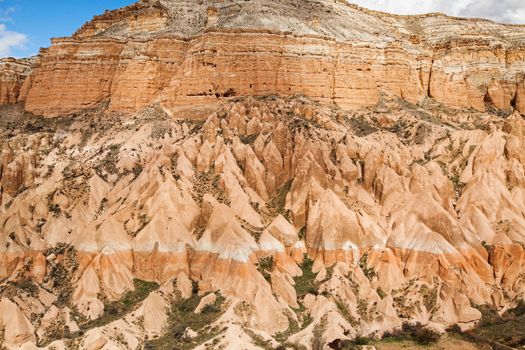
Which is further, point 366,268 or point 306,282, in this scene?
point 366,268

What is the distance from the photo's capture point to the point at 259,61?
209ft

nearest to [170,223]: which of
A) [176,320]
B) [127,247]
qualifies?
[127,247]

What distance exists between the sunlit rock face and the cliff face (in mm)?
216

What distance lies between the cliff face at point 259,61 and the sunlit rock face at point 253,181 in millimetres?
216

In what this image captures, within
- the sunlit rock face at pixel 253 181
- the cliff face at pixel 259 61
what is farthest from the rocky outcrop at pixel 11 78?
the cliff face at pixel 259 61

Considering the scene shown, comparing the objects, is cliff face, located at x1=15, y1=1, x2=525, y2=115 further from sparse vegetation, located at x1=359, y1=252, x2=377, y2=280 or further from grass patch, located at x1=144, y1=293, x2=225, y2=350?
grass patch, located at x1=144, y1=293, x2=225, y2=350

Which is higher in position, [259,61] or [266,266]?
[259,61]

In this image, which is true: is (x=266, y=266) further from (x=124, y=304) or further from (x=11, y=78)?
(x=11, y=78)

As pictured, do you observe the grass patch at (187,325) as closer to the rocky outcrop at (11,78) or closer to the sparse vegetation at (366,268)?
the sparse vegetation at (366,268)

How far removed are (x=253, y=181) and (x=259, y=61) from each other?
14.8m

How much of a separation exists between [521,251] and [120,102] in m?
40.6

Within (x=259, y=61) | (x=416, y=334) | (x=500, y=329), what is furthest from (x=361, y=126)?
(x=500, y=329)

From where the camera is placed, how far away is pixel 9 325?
42.2m

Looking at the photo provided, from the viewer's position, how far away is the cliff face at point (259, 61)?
211 feet
